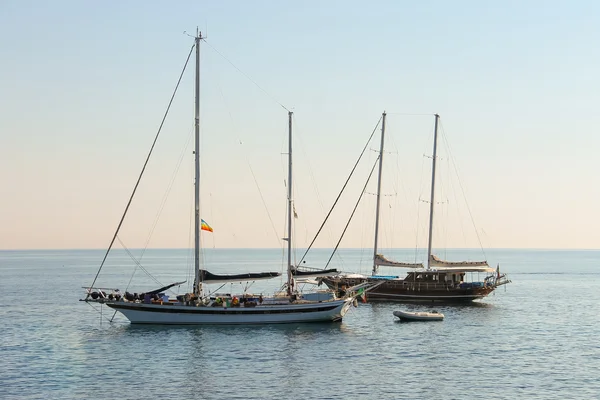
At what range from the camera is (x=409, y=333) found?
70312mm

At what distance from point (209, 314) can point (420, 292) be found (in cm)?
3498

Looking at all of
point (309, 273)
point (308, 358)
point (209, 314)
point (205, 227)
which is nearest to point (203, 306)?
point (209, 314)

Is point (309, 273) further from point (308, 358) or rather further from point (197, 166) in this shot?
point (308, 358)

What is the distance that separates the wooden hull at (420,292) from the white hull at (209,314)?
2510 centimetres

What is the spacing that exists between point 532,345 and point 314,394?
26.0m

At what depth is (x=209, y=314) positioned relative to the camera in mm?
70938

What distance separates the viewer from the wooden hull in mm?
97312

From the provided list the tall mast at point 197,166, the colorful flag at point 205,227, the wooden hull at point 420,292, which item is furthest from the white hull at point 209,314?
the wooden hull at point 420,292

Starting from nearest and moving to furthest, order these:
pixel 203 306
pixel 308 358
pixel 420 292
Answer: pixel 308 358
pixel 203 306
pixel 420 292

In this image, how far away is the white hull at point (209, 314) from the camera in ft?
233

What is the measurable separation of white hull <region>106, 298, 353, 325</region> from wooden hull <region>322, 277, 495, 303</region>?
25.1 meters

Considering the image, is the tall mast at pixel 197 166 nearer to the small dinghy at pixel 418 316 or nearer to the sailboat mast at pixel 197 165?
the sailboat mast at pixel 197 165

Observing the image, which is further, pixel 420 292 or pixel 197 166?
pixel 420 292

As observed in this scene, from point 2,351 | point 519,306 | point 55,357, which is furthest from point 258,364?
point 519,306
